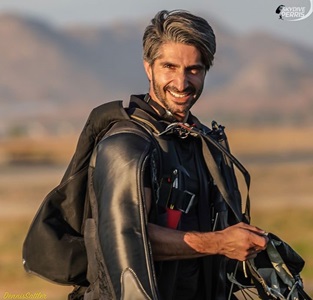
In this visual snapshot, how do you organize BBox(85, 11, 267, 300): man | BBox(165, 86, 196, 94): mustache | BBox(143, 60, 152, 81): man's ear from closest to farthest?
1. BBox(85, 11, 267, 300): man
2. BBox(165, 86, 196, 94): mustache
3. BBox(143, 60, 152, 81): man's ear

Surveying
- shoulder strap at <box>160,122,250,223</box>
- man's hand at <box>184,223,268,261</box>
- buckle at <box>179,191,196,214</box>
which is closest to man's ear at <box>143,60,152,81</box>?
shoulder strap at <box>160,122,250,223</box>

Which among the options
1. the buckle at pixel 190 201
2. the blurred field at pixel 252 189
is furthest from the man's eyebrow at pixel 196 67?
the blurred field at pixel 252 189

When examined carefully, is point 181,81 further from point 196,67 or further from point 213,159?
point 213,159

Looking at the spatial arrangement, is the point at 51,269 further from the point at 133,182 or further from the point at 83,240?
the point at 133,182

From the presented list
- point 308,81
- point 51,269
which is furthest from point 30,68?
point 51,269

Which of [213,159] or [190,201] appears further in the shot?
[213,159]

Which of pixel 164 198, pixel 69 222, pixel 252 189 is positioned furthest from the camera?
pixel 252 189

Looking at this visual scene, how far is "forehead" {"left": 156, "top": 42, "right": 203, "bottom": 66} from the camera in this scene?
4047mm

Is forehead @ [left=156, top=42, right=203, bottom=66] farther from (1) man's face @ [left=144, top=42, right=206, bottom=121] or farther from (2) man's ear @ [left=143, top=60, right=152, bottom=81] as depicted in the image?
(2) man's ear @ [left=143, top=60, right=152, bottom=81]

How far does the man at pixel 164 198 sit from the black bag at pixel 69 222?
4.0 inches

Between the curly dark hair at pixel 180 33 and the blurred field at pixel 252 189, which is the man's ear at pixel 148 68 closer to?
the curly dark hair at pixel 180 33

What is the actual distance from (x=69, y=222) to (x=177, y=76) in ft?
2.30

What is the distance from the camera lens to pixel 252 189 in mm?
35719

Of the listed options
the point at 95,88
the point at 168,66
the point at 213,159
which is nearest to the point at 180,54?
the point at 168,66
